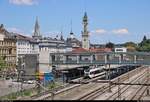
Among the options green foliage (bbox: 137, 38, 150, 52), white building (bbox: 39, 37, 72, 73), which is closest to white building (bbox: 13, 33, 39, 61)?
white building (bbox: 39, 37, 72, 73)

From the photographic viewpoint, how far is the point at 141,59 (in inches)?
3937

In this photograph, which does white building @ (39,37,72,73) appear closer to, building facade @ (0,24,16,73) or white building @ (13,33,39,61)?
white building @ (13,33,39,61)

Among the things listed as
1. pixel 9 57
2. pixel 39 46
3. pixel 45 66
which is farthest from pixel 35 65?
pixel 39 46

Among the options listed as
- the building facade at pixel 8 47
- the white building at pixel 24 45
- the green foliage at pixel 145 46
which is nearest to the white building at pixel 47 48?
the white building at pixel 24 45

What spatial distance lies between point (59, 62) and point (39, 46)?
185 ft

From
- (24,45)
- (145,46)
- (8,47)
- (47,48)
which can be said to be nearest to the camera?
(8,47)

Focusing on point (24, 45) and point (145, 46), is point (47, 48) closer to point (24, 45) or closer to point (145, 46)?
point (24, 45)

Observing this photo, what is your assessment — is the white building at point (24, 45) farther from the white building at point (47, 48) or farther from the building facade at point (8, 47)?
the building facade at point (8, 47)

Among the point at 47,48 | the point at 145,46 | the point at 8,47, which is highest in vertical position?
the point at 145,46

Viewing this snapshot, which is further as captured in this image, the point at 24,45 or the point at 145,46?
the point at 145,46

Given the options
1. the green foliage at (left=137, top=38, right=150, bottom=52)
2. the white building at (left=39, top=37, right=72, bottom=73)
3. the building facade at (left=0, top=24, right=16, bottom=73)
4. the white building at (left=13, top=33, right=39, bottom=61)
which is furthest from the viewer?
the green foliage at (left=137, top=38, right=150, bottom=52)

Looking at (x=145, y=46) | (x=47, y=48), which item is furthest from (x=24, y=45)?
(x=145, y=46)

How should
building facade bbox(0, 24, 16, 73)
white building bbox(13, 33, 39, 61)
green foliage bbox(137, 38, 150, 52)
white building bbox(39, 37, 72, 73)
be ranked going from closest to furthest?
white building bbox(39, 37, 72, 73) → building facade bbox(0, 24, 16, 73) → white building bbox(13, 33, 39, 61) → green foliage bbox(137, 38, 150, 52)

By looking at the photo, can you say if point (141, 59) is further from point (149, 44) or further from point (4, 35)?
point (149, 44)
